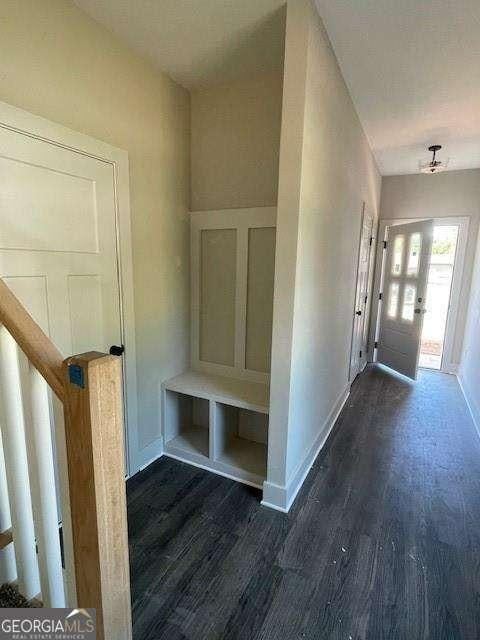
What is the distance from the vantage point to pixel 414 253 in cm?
406

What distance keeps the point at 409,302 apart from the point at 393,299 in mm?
313

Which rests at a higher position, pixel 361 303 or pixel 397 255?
pixel 397 255

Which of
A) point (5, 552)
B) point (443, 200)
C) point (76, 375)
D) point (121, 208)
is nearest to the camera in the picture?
point (76, 375)

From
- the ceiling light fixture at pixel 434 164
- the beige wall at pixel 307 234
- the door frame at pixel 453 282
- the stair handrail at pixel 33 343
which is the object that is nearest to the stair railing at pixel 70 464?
the stair handrail at pixel 33 343

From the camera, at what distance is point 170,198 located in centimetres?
224

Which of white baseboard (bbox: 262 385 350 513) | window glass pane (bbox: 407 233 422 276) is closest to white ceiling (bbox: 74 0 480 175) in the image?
window glass pane (bbox: 407 233 422 276)

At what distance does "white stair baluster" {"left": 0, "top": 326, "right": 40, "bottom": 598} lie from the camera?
0.91 metres

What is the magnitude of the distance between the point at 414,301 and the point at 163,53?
3668 mm

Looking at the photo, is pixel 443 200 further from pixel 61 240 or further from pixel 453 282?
pixel 61 240

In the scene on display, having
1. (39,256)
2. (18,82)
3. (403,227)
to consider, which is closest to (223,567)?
(39,256)

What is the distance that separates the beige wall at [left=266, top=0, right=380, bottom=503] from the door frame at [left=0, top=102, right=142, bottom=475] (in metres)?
0.90

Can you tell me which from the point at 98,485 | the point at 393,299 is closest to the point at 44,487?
the point at 98,485

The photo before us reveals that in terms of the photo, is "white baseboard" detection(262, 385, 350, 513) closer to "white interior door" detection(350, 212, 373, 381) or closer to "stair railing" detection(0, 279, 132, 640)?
"stair railing" detection(0, 279, 132, 640)

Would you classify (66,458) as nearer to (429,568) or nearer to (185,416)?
(429,568)
